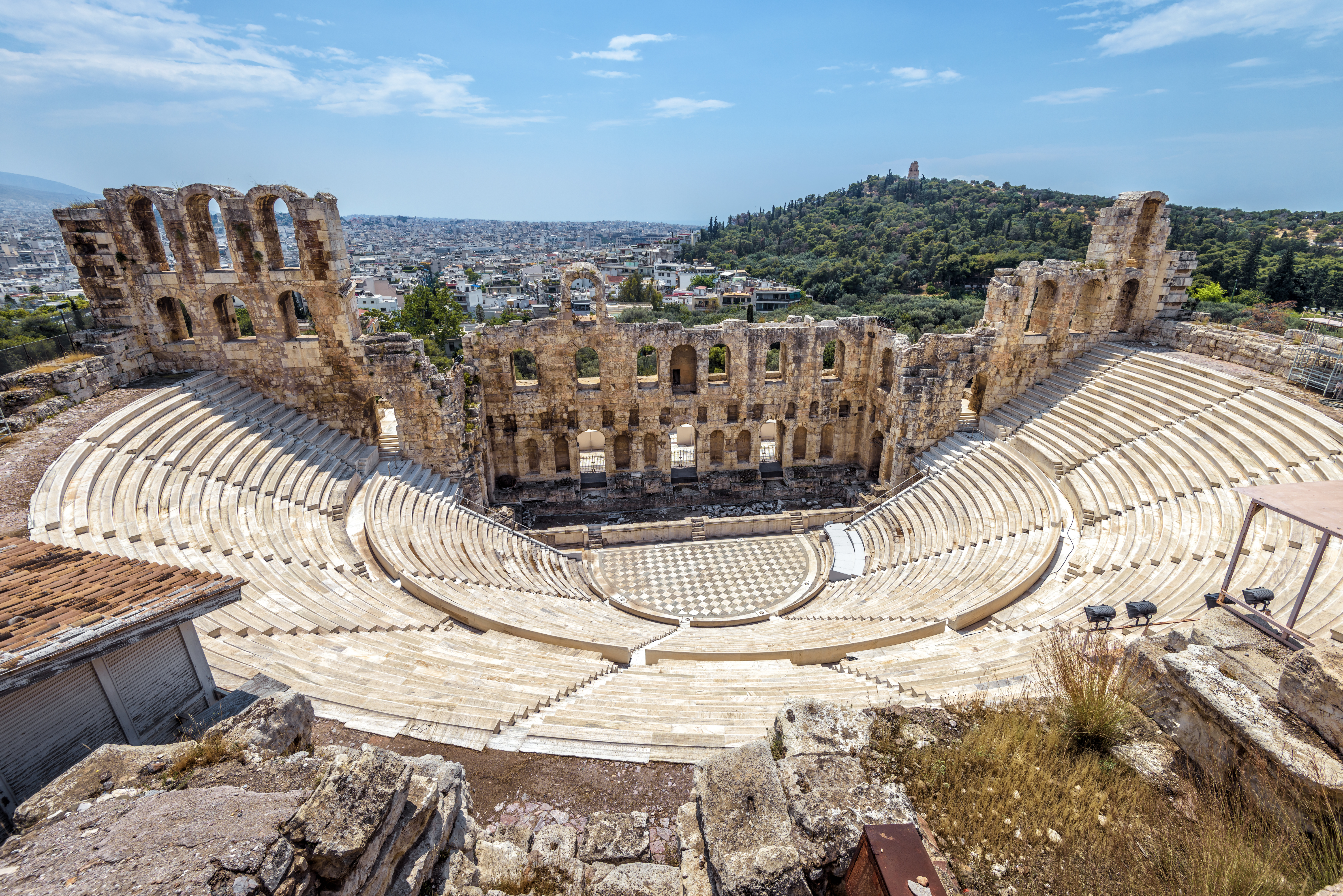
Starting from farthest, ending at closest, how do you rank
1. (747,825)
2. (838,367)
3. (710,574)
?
(838,367) → (710,574) → (747,825)

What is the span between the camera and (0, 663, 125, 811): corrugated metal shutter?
5.27m

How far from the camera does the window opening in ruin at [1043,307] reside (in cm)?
2120

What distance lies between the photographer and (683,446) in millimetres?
27531

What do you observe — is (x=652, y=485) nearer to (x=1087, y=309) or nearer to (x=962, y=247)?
(x=1087, y=309)

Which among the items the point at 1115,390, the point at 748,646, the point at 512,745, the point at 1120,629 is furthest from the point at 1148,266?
the point at 512,745

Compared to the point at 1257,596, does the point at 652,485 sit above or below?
below

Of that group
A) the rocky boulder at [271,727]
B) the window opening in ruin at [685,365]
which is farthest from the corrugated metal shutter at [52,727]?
the window opening in ruin at [685,365]

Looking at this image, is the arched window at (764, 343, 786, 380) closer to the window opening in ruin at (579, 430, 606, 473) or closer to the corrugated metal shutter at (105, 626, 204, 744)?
the window opening in ruin at (579, 430, 606, 473)

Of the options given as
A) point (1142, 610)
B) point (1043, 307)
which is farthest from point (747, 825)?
point (1043, 307)

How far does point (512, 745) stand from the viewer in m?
7.76

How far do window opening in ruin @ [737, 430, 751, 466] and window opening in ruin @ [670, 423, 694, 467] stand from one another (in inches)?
77.2

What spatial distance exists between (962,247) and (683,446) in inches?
2946

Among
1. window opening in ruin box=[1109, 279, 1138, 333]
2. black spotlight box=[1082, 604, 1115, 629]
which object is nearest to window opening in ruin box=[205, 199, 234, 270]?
black spotlight box=[1082, 604, 1115, 629]

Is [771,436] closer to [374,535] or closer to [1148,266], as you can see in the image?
[1148,266]
